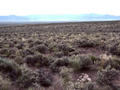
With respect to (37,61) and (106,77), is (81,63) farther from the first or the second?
(37,61)

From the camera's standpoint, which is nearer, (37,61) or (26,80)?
(26,80)

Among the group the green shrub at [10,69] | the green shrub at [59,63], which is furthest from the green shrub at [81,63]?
the green shrub at [10,69]

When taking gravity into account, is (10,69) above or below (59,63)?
above

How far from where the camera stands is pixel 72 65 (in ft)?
23.2

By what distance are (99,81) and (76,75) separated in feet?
3.99

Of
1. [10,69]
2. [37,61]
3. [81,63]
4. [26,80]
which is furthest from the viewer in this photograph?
[37,61]

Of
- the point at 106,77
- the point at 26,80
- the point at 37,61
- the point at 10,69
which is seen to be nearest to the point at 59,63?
the point at 37,61

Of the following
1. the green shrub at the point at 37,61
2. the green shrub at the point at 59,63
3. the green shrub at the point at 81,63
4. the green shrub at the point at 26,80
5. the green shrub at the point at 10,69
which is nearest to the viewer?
the green shrub at the point at 26,80

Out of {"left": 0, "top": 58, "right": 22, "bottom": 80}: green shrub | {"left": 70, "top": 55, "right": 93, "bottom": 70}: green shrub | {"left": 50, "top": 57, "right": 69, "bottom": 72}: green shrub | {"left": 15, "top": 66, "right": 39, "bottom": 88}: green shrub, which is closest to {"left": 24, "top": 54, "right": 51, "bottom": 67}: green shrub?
{"left": 50, "top": 57, "right": 69, "bottom": 72}: green shrub

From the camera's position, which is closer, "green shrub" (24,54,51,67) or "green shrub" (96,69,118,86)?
"green shrub" (96,69,118,86)

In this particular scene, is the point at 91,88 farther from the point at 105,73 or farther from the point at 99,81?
the point at 105,73

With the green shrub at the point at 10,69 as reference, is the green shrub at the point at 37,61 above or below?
below

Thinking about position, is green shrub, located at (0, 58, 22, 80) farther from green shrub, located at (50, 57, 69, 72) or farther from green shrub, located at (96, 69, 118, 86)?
green shrub, located at (96, 69, 118, 86)

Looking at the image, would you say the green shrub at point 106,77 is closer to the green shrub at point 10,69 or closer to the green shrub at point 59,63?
the green shrub at point 59,63
